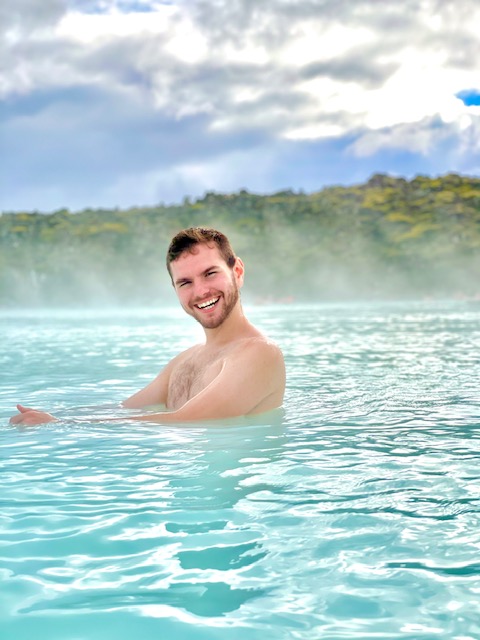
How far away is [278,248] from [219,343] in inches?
2761

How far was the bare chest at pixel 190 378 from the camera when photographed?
5.29m

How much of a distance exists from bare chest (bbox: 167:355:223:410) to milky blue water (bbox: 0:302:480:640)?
38 centimetres

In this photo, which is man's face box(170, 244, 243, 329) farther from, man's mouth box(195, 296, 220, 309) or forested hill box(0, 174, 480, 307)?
forested hill box(0, 174, 480, 307)

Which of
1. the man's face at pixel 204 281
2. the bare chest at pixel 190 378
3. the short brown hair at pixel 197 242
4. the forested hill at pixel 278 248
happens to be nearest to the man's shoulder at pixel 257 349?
the bare chest at pixel 190 378

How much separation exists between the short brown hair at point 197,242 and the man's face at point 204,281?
26mm

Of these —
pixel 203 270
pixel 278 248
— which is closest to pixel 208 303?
pixel 203 270

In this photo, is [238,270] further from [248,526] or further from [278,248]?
[278,248]

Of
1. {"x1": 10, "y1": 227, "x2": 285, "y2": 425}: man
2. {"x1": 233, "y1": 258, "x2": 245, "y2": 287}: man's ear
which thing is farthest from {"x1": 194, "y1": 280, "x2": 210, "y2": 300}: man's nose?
{"x1": 233, "y1": 258, "x2": 245, "y2": 287}: man's ear

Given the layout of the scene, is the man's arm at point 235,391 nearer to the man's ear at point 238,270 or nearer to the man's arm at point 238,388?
the man's arm at point 238,388

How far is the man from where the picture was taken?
16.6 ft

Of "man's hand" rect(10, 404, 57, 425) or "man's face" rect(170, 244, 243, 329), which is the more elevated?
"man's face" rect(170, 244, 243, 329)

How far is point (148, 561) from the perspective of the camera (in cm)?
272

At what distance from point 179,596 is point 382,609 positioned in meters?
0.61

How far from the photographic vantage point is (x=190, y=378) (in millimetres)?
5668
